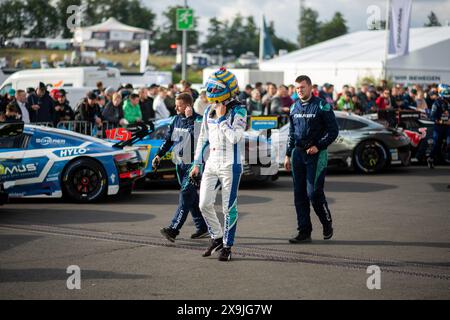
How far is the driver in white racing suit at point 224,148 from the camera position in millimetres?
7715

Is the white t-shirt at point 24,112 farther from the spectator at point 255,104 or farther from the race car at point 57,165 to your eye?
the spectator at point 255,104

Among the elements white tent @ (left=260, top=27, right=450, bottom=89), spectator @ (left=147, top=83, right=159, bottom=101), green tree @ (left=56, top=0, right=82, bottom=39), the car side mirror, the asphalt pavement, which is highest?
green tree @ (left=56, top=0, right=82, bottom=39)

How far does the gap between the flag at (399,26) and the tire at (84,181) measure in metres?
18.0

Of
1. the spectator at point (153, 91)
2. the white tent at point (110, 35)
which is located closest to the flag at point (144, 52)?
the spectator at point (153, 91)

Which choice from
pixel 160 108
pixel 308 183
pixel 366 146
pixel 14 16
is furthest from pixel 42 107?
pixel 14 16

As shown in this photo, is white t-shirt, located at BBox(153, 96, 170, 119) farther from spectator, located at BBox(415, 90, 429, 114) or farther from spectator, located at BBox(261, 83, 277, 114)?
spectator, located at BBox(415, 90, 429, 114)

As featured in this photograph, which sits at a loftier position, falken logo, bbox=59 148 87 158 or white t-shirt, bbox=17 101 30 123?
white t-shirt, bbox=17 101 30 123

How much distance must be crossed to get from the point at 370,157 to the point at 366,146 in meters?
0.27

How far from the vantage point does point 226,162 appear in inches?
305

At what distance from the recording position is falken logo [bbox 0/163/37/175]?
461 inches

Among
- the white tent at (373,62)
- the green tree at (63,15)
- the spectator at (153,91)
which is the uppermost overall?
the green tree at (63,15)

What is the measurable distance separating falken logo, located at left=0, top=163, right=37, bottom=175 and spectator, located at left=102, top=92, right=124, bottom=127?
238 inches

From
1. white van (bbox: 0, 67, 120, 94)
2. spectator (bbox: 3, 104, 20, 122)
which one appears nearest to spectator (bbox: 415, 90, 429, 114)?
white van (bbox: 0, 67, 120, 94)
